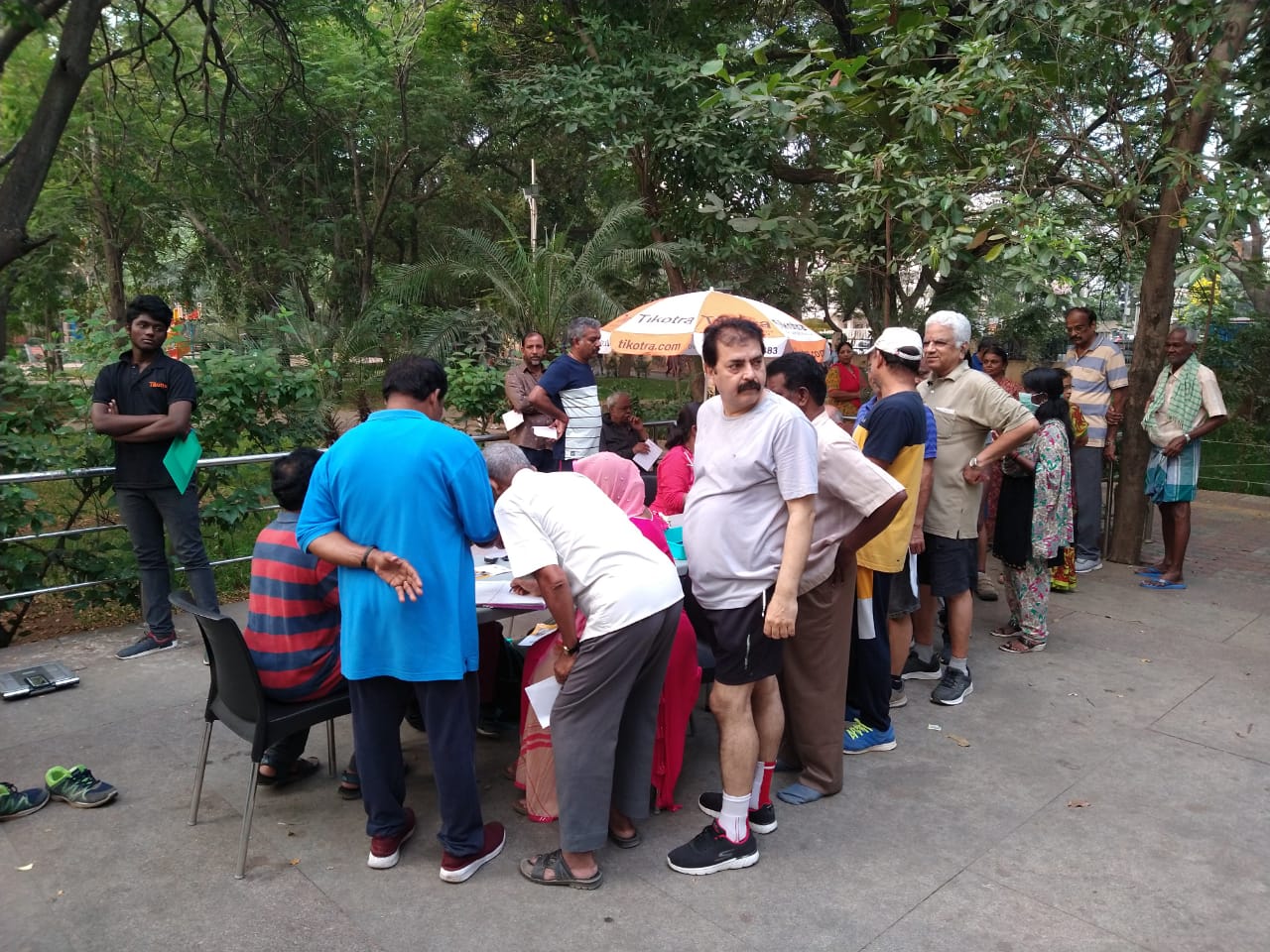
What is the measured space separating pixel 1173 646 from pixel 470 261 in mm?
9406

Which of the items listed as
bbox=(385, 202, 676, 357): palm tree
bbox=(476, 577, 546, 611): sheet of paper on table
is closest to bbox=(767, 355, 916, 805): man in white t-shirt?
bbox=(476, 577, 546, 611): sheet of paper on table

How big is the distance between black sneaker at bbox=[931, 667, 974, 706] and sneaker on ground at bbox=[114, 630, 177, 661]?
413 centimetres

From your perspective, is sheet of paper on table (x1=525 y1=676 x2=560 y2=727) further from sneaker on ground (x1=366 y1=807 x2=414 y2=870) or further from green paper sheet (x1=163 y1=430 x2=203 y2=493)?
green paper sheet (x1=163 y1=430 x2=203 y2=493)

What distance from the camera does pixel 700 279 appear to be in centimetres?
1509

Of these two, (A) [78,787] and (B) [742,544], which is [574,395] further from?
(A) [78,787]

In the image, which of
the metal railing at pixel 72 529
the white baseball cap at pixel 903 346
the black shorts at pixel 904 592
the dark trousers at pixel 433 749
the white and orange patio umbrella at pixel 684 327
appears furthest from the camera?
the white and orange patio umbrella at pixel 684 327

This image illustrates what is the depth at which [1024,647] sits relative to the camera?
5438mm

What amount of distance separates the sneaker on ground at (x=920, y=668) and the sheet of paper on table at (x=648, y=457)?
102 inches

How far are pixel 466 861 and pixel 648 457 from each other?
416 cm

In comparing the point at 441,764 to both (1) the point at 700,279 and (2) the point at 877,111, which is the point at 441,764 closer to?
(2) the point at 877,111

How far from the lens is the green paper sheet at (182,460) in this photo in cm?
505

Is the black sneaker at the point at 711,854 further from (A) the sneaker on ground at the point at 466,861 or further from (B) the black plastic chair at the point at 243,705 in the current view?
(B) the black plastic chair at the point at 243,705

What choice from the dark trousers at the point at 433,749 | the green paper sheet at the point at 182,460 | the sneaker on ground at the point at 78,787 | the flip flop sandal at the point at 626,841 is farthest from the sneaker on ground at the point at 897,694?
the green paper sheet at the point at 182,460

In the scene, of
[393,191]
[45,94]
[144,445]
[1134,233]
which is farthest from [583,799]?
[393,191]
